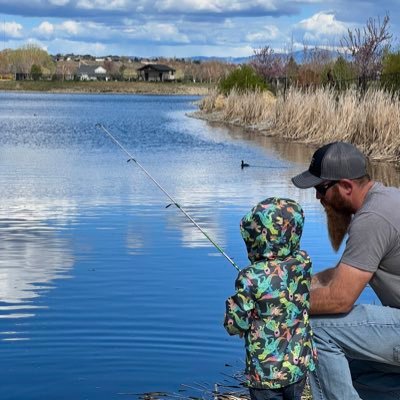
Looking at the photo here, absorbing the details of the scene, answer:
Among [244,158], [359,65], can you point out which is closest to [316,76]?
[359,65]

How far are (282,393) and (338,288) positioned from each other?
1.60ft

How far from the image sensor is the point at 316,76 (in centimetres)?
Result: 3594

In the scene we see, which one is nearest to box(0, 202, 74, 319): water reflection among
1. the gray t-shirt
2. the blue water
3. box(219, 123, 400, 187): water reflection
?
the blue water

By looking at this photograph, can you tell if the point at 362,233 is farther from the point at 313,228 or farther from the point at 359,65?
the point at 359,65

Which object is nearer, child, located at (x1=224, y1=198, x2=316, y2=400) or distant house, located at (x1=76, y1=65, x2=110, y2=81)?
child, located at (x1=224, y1=198, x2=316, y2=400)

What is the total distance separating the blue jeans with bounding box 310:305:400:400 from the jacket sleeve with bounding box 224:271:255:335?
47cm

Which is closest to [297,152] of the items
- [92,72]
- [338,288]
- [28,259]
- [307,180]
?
[28,259]

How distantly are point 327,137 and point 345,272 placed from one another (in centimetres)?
1900

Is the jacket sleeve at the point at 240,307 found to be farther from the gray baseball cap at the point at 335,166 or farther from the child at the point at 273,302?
the gray baseball cap at the point at 335,166

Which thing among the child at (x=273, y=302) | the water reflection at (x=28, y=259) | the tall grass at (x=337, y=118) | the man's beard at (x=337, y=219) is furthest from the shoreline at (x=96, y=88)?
the child at (x=273, y=302)

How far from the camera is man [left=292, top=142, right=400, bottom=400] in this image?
4.11m

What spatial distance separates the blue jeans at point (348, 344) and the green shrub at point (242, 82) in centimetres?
3417

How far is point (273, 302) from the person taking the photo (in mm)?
3947

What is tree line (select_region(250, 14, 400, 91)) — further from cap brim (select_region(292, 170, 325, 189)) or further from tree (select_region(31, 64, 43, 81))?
tree (select_region(31, 64, 43, 81))
